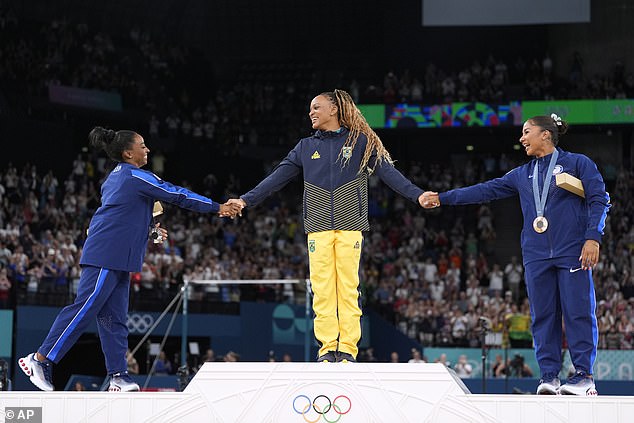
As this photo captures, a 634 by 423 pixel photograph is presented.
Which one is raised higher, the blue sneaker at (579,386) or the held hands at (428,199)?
the held hands at (428,199)

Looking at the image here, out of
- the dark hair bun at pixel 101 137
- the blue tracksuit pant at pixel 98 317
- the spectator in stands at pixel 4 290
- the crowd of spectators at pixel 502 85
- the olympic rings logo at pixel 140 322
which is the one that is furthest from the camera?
the crowd of spectators at pixel 502 85

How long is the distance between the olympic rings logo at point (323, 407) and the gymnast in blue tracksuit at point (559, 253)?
5.70 ft

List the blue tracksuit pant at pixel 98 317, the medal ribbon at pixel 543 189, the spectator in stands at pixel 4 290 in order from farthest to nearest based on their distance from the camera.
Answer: the spectator in stands at pixel 4 290 < the medal ribbon at pixel 543 189 < the blue tracksuit pant at pixel 98 317

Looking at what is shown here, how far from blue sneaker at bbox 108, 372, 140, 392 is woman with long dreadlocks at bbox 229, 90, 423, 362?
1352 millimetres

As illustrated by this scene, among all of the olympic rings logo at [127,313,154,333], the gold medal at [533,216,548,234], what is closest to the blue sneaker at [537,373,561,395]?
the gold medal at [533,216,548,234]

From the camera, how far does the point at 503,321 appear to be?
65.3ft

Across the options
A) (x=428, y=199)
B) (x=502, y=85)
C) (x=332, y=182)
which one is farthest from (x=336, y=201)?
(x=502, y=85)

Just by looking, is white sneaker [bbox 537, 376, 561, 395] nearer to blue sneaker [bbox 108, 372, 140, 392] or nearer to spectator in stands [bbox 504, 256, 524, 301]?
blue sneaker [bbox 108, 372, 140, 392]

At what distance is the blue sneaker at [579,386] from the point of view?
7.17m

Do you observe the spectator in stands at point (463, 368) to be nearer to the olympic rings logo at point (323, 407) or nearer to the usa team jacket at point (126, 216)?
the usa team jacket at point (126, 216)

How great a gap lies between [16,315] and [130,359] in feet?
8.23

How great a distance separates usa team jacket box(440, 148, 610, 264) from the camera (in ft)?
24.3

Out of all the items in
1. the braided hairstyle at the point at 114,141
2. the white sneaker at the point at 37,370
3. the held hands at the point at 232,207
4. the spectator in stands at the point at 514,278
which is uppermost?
the braided hairstyle at the point at 114,141

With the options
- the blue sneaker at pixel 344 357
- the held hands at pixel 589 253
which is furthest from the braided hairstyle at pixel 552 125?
the blue sneaker at pixel 344 357
